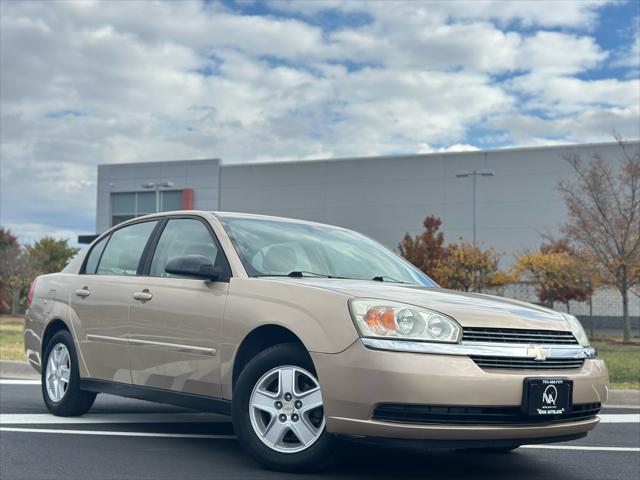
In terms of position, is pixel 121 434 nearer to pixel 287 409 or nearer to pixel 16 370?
pixel 287 409

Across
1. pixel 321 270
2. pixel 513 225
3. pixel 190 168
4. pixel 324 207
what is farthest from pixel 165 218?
pixel 190 168

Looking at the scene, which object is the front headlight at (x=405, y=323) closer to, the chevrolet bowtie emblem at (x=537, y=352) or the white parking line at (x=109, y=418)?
the chevrolet bowtie emblem at (x=537, y=352)

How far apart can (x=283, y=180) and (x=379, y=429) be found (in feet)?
178

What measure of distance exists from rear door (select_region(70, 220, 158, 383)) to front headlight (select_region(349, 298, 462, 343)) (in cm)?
229

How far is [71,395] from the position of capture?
23.0 ft

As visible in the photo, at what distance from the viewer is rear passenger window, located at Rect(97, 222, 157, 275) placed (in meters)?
6.72

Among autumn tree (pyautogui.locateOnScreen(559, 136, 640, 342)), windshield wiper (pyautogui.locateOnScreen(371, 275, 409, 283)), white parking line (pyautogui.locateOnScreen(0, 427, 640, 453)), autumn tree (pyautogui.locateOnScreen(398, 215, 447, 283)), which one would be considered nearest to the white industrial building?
autumn tree (pyautogui.locateOnScreen(398, 215, 447, 283))

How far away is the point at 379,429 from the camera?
15.0 ft

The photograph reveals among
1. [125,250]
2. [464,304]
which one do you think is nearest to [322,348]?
[464,304]

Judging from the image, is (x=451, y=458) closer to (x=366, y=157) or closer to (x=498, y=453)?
(x=498, y=453)

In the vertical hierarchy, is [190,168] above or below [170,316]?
above

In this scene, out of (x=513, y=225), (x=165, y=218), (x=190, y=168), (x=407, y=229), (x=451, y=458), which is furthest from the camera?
(x=190, y=168)

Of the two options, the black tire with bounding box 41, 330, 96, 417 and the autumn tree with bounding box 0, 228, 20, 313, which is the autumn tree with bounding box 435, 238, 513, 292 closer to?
the autumn tree with bounding box 0, 228, 20, 313

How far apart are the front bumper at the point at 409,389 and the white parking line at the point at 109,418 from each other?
9.49ft
